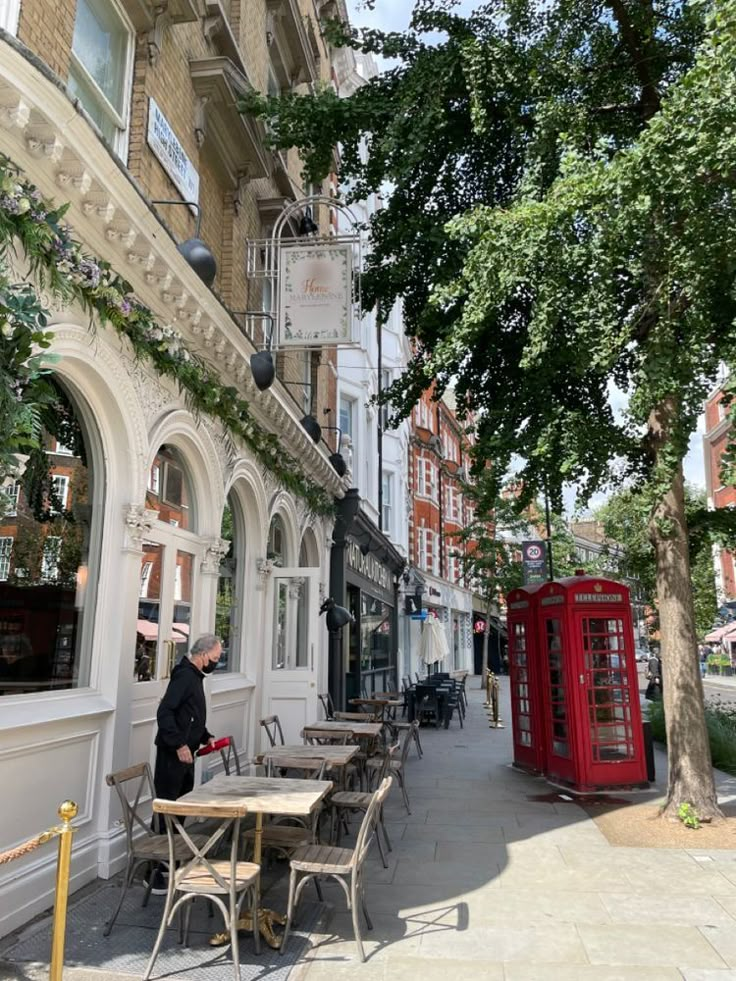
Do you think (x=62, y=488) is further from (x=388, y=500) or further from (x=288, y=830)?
(x=388, y=500)

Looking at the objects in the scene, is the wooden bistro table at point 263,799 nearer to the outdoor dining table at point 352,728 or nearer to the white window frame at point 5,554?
the white window frame at point 5,554

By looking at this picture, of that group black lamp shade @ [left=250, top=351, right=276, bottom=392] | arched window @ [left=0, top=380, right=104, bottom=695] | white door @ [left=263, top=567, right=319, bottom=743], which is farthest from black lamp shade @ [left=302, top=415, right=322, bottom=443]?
arched window @ [left=0, top=380, right=104, bottom=695]

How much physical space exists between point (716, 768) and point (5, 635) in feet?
36.8

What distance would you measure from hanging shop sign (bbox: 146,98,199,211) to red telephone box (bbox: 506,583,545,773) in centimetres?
731

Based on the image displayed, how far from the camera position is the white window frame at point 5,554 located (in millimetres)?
5320

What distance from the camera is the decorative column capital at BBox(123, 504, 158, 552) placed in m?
6.35

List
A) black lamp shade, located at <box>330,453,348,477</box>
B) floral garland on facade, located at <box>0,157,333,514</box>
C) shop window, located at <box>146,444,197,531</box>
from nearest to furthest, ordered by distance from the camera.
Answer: floral garland on facade, located at <box>0,157,333,514</box>, shop window, located at <box>146,444,197,531</box>, black lamp shade, located at <box>330,453,348,477</box>

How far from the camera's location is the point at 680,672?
8.33 m

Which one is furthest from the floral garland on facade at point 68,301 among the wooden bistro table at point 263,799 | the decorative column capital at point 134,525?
the wooden bistro table at point 263,799

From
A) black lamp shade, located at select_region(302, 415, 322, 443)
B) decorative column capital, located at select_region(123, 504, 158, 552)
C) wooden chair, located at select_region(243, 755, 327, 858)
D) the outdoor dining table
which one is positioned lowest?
wooden chair, located at select_region(243, 755, 327, 858)

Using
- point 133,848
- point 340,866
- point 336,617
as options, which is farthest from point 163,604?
point 336,617

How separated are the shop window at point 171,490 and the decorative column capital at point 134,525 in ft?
2.28

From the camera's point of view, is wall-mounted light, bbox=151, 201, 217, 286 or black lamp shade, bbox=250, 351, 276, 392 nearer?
wall-mounted light, bbox=151, 201, 217, 286

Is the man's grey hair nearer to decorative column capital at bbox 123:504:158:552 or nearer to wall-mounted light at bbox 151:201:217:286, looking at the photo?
decorative column capital at bbox 123:504:158:552
